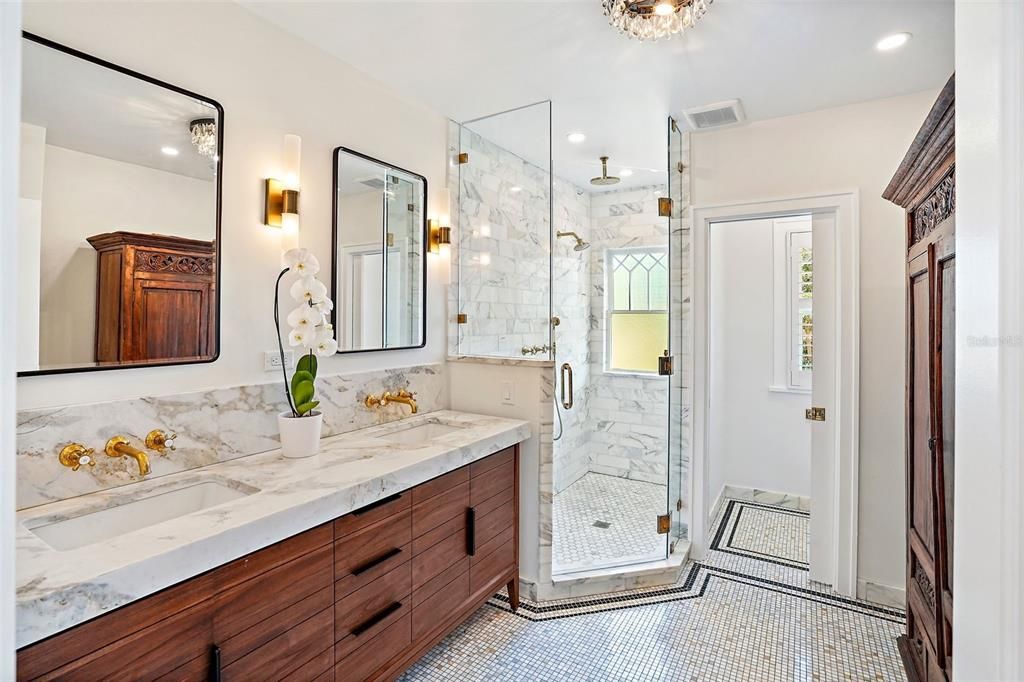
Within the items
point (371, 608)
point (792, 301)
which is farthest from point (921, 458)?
point (792, 301)

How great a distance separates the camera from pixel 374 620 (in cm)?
169

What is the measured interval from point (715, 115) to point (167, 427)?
9.34 ft

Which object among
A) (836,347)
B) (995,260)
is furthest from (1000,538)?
(836,347)

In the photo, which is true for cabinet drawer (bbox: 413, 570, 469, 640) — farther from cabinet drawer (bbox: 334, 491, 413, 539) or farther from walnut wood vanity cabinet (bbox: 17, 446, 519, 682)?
cabinet drawer (bbox: 334, 491, 413, 539)

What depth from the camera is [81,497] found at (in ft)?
4.83

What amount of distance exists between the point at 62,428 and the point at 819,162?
10.9ft

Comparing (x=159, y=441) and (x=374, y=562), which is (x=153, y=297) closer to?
(x=159, y=441)

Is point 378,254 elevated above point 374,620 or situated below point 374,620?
above

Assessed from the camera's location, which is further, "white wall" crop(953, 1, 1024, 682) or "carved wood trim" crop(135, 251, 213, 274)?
"carved wood trim" crop(135, 251, 213, 274)

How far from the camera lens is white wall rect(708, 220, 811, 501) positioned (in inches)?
153

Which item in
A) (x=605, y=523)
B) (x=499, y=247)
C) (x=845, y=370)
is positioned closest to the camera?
(x=845, y=370)

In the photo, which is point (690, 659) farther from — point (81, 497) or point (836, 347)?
point (81, 497)

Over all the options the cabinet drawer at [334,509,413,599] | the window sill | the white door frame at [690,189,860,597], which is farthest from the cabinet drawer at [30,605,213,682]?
the window sill

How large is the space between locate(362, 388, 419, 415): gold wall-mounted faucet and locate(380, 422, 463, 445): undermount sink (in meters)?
0.10
